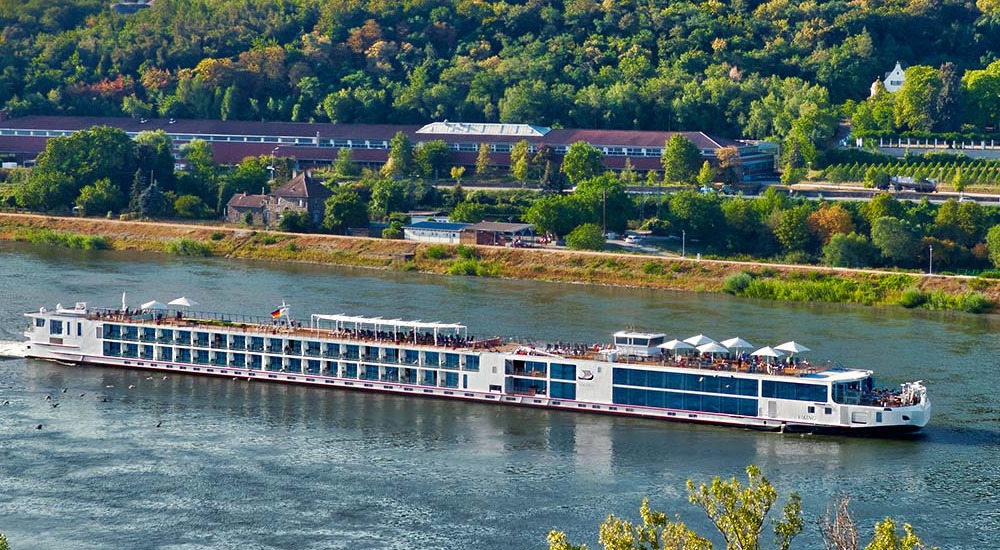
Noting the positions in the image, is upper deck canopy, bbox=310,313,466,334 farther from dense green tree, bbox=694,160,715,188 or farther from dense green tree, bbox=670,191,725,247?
dense green tree, bbox=694,160,715,188

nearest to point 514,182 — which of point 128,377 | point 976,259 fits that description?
point 976,259

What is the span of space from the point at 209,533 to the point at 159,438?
8.27 meters

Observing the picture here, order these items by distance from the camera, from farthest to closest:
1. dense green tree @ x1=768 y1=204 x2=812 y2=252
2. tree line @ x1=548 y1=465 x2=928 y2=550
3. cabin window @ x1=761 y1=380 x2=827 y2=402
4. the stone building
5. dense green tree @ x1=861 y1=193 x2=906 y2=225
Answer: the stone building, dense green tree @ x1=861 y1=193 x2=906 y2=225, dense green tree @ x1=768 y1=204 x2=812 y2=252, cabin window @ x1=761 y1=380 x2=827 y2=402, tree line @ x1=548 y1=465 x2=928 y2=550

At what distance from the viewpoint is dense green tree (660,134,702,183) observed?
91.9 meters

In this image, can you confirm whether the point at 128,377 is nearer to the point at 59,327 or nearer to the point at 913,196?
the point at 59,327

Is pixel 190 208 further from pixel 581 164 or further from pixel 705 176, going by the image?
pixel 705 176

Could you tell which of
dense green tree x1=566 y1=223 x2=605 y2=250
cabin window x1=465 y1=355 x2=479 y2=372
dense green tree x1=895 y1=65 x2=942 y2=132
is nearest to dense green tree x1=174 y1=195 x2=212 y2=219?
dense green tree x1=566 y1=223 x2=605 y2=250

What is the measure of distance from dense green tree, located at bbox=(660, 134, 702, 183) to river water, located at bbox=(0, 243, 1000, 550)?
1189 inches

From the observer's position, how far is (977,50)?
112750 mm

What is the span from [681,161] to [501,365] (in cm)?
4247

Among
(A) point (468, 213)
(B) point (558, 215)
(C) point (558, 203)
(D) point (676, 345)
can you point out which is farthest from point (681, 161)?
(D) point (676, 345)

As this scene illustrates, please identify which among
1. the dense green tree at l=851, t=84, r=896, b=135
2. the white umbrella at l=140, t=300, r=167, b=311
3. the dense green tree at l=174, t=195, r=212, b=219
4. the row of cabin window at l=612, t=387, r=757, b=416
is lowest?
the row of cabin window at l=612, t=387, r=757, b=416

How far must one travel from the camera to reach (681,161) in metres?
92.0

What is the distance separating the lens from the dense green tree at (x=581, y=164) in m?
92.1
